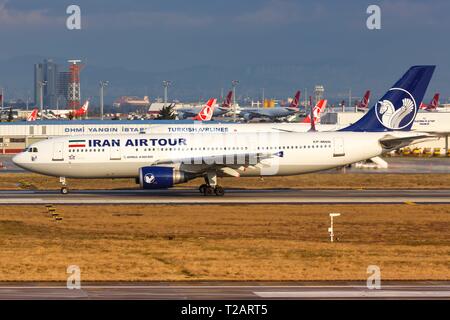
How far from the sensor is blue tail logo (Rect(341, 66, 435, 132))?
63.1m

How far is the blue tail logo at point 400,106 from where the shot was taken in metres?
63.1

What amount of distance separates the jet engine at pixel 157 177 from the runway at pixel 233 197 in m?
0.95

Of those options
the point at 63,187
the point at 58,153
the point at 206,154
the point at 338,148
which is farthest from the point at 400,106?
the point at 63,187

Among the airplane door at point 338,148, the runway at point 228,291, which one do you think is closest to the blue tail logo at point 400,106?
the airplane door at point 338,148

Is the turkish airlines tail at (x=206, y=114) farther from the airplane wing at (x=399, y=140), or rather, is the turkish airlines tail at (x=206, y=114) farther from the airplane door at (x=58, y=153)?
the airplane door at (x=58, y=153)

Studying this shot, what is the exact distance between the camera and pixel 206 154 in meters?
59.5

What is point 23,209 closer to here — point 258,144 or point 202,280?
point 258,144

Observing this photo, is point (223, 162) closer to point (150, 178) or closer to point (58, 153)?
point (150, 178)

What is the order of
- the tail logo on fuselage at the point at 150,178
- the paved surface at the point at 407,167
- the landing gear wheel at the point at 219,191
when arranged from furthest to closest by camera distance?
the paved surface at the point at 407,167, the landing gear wheel at the point at 219,191, the tail logo on fuselage at the point at 150,178

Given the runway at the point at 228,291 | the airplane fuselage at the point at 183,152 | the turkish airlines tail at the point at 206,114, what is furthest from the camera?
the turkish airlines tail at the point at 206,114

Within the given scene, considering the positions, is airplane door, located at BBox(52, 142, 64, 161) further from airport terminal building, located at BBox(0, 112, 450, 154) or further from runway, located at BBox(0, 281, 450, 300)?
airport terminal building, located at BBox(0, 112, 450, 154)

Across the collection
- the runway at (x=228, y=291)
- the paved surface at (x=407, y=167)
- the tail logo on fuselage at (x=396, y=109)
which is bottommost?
the runway at (x=228, y=291)

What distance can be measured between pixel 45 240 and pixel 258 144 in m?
22.8

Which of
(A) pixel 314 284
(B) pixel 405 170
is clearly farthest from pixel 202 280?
(B) pixel 405 170
